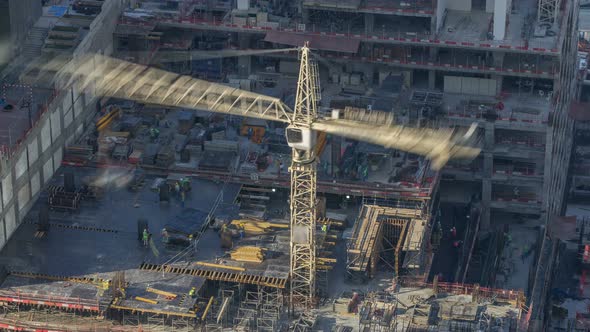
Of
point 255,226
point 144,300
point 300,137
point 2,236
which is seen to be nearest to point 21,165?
point 2,236

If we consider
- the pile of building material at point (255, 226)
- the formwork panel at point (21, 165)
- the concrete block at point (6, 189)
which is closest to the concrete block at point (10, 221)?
the concrete block at point (6, 189)

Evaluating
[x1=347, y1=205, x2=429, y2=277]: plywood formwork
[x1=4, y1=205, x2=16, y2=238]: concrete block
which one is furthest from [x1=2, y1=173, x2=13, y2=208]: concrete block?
[x1=347, y1=205, x2=429, y2=277]: plywood formwork

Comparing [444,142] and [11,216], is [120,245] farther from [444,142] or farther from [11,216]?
[444,142]

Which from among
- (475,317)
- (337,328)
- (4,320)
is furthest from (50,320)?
(475,317)

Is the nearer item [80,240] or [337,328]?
[337,328]

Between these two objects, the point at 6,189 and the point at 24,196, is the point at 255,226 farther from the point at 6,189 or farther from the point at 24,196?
the point at 6,189
